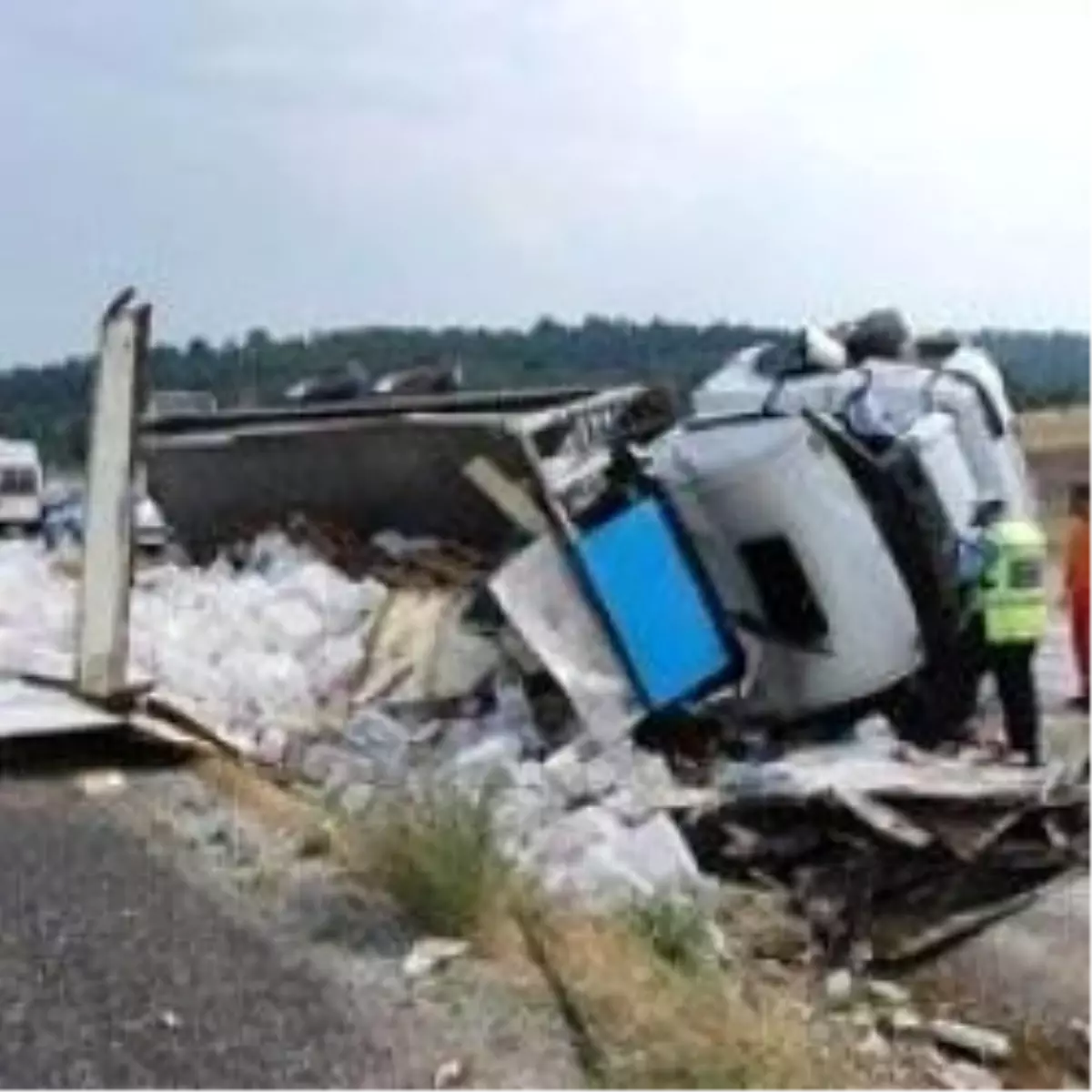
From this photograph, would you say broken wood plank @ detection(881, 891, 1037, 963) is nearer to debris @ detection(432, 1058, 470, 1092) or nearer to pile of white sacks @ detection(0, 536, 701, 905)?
pile of white sacks @ detection(0, 536, 701, 905)

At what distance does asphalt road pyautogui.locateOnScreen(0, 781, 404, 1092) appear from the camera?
5.13 metres

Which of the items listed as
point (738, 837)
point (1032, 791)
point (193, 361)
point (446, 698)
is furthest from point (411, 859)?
point (193, 361)

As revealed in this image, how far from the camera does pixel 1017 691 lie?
38.6ft

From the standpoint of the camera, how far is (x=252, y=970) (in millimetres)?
5812

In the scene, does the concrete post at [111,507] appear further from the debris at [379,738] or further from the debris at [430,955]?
the debris at [430,955]

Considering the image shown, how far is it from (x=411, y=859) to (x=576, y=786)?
3.53 metres

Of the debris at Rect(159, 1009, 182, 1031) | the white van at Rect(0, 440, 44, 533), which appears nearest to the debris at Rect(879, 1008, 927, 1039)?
the debris at Rect(159, 1009, 182, 1031)

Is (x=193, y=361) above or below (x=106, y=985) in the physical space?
below

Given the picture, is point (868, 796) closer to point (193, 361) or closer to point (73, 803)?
point (73, 803)

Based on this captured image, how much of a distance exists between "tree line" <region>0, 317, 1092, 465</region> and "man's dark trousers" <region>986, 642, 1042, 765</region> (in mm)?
2401

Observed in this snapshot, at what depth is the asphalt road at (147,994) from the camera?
5.13m

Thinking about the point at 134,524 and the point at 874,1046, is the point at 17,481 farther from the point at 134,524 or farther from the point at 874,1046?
the point at 874,1046

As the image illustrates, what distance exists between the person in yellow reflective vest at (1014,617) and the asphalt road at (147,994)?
577 cm

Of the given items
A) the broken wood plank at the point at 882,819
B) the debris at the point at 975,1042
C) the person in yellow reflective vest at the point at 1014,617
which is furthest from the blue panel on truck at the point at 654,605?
the debris at the point at 975,1042
